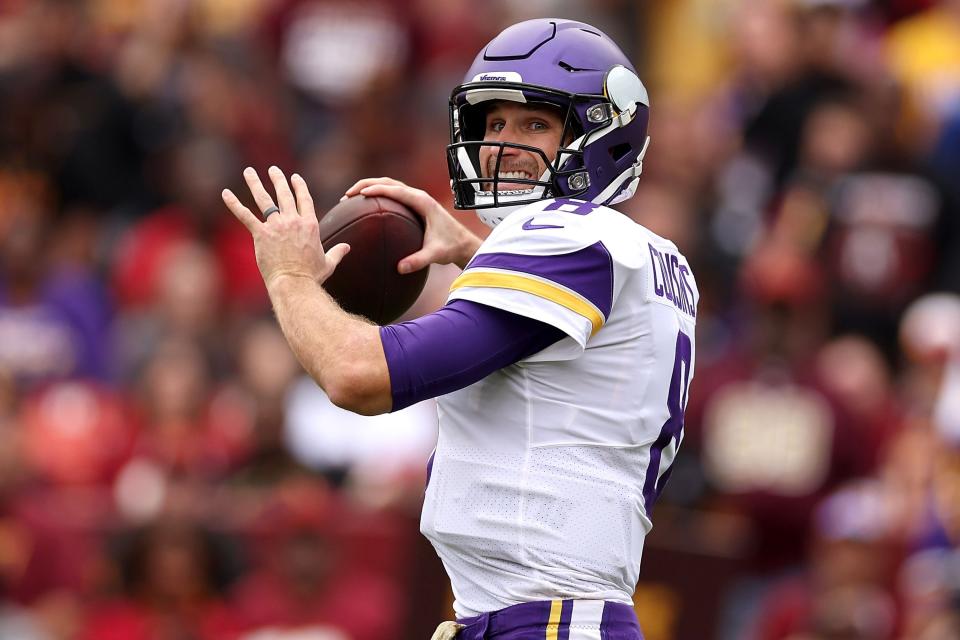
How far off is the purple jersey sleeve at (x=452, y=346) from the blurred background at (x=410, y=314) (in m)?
3.64

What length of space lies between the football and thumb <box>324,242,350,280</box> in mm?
116

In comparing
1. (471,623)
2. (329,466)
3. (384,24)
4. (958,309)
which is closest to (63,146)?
(384,24)

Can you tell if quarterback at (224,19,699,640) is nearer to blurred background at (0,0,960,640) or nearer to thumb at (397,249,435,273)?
thumb at (397,249,435,273)

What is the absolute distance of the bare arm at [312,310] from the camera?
351cm

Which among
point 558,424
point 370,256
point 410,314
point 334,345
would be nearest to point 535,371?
point 558,424

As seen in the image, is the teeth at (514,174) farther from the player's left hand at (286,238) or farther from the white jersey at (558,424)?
the player's left hand at (286,238)

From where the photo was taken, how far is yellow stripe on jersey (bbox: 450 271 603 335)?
3.57m

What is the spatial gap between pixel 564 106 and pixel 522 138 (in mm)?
128

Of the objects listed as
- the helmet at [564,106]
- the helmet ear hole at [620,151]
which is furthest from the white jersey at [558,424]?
the helmet ear hole at [620,151]

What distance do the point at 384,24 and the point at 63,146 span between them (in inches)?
88.3

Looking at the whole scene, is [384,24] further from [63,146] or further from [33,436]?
[33,436]

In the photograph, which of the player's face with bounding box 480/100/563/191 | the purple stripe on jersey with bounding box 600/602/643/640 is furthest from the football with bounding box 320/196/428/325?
the purple stripe on jersey with bounding box 600/602/643/640

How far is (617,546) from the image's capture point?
3.72 meters

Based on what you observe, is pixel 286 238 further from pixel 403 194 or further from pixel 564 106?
pixel 564 106
